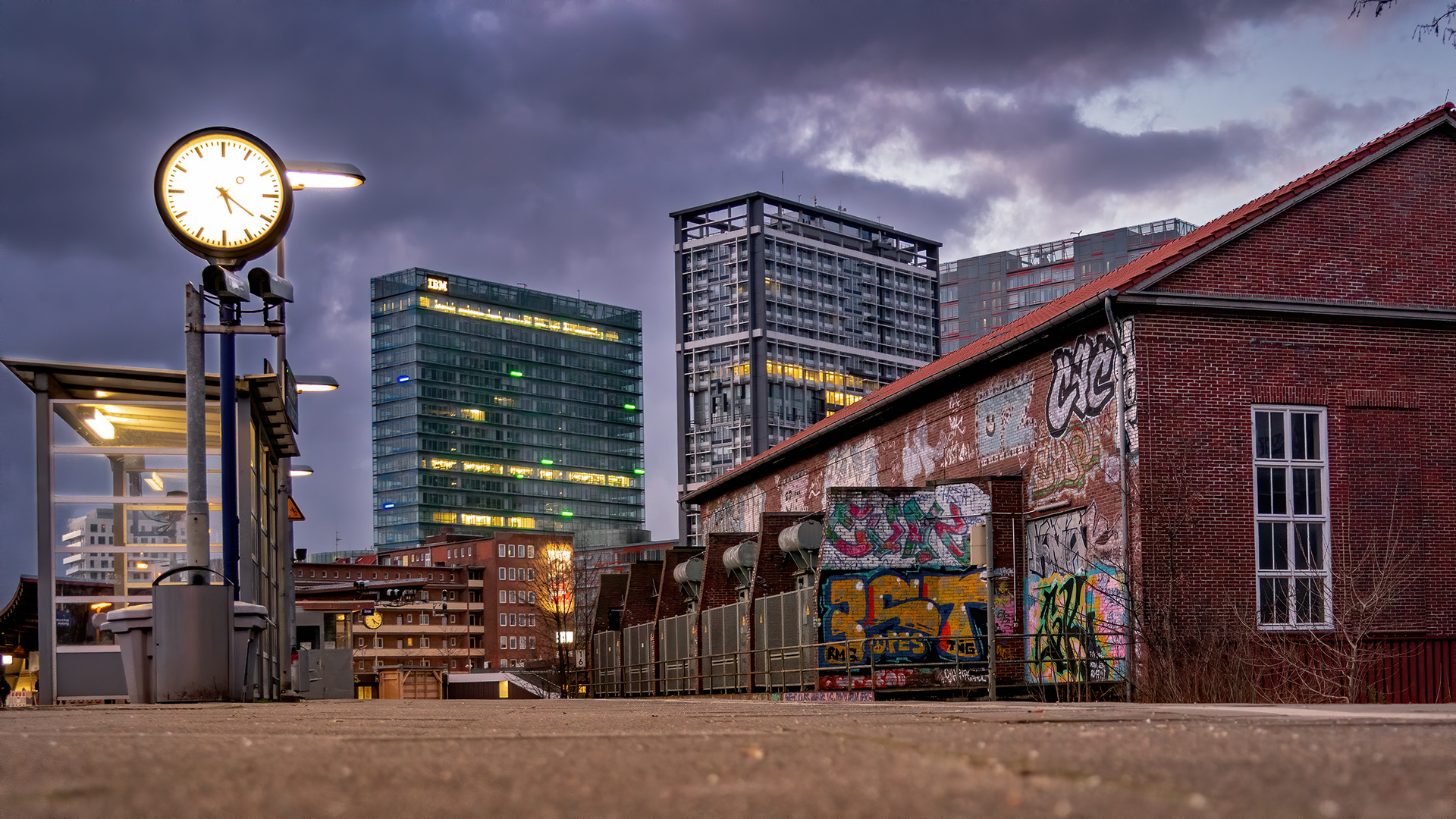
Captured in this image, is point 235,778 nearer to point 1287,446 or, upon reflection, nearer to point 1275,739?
point 1275,739

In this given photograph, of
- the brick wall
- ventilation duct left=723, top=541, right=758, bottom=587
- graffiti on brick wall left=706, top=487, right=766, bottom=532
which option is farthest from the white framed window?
the brick wall

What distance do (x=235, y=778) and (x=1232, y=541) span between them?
2227 cm

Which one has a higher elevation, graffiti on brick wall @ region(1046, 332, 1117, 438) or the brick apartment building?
graffiti on brick wall @ region(1046, 332, 1117, 438)

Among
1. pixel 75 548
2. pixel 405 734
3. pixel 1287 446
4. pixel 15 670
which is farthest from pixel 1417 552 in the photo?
pixel 15 670

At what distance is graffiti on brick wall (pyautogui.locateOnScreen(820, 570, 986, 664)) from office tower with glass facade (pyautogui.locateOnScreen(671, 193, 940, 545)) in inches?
4222

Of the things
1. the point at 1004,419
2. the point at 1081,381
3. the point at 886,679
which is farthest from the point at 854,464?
the point at 1081,381

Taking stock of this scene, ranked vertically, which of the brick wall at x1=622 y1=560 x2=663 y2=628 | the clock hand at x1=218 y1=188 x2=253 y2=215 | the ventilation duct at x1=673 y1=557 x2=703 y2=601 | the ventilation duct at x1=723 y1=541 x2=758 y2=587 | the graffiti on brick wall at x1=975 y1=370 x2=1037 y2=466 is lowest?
the brick wall at x1=622 y1=560 x2=663 y2=628

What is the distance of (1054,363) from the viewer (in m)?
25.1

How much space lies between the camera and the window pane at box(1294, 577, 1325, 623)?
73.5 ft

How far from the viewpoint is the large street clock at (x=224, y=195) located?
13.5 m

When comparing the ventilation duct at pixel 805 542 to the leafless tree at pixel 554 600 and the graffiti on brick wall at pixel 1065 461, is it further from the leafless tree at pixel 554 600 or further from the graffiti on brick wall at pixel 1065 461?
the leafless tree at pixel 554 600

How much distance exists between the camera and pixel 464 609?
498 feet

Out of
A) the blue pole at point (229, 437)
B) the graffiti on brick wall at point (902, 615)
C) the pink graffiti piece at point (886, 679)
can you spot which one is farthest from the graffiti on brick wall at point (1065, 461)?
the blue pole at point (229, 437)

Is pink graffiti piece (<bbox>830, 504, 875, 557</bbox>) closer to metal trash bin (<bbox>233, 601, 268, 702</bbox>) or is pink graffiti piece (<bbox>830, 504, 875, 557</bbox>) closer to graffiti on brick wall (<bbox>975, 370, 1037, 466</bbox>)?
graffiti on brick wall (<bbox>975, 370, 1037, 466</bbox>)
